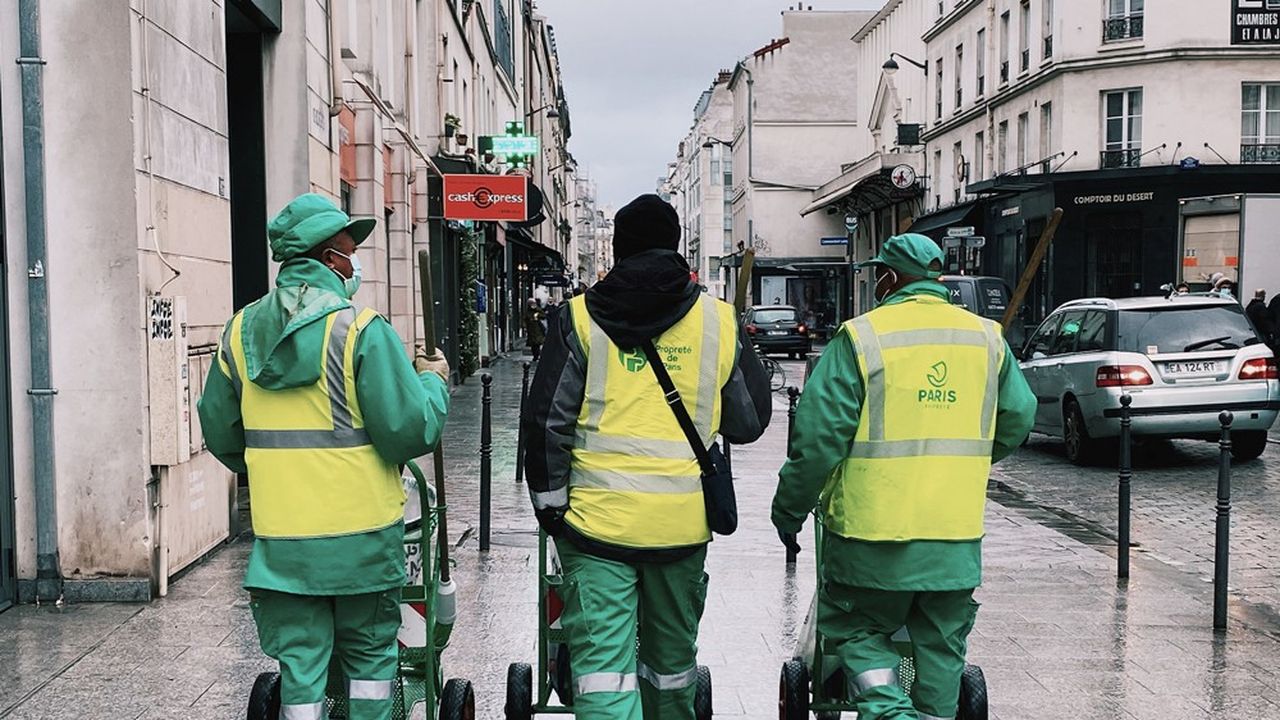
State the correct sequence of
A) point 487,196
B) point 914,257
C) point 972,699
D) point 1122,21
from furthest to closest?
point 1122,21
point 487,196
point 972,699
point 914,257

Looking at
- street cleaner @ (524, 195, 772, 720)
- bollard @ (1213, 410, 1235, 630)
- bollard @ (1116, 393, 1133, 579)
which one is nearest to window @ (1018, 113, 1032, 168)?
bollard @ (1116, 393, 1133, 579)

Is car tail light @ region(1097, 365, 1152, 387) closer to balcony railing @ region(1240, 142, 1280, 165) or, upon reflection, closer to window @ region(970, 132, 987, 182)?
balcony railing @ region(1240, 142, 1280, 165)

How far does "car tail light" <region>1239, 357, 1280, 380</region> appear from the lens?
12492 millimetres

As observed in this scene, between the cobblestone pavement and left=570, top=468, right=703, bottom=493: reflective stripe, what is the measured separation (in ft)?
4.95

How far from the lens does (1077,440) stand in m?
13.3

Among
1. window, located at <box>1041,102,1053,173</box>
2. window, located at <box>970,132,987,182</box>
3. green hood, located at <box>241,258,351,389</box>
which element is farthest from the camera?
window, located at <box>970,132,987,182</box>

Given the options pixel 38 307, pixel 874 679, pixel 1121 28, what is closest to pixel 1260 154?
pixel 1121 28

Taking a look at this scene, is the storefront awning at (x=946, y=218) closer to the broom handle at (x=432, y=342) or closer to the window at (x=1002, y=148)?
the window at (x=1002, y=148)

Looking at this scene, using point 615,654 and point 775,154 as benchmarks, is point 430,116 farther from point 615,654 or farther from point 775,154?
point 775,154

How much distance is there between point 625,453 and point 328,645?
1042mm

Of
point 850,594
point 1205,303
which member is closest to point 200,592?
point 850,594

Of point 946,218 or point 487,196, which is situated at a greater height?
point 946,218

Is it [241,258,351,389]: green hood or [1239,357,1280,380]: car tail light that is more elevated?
[241,258,351,389]: green hood

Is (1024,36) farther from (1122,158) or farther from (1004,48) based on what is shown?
(1122,158)
